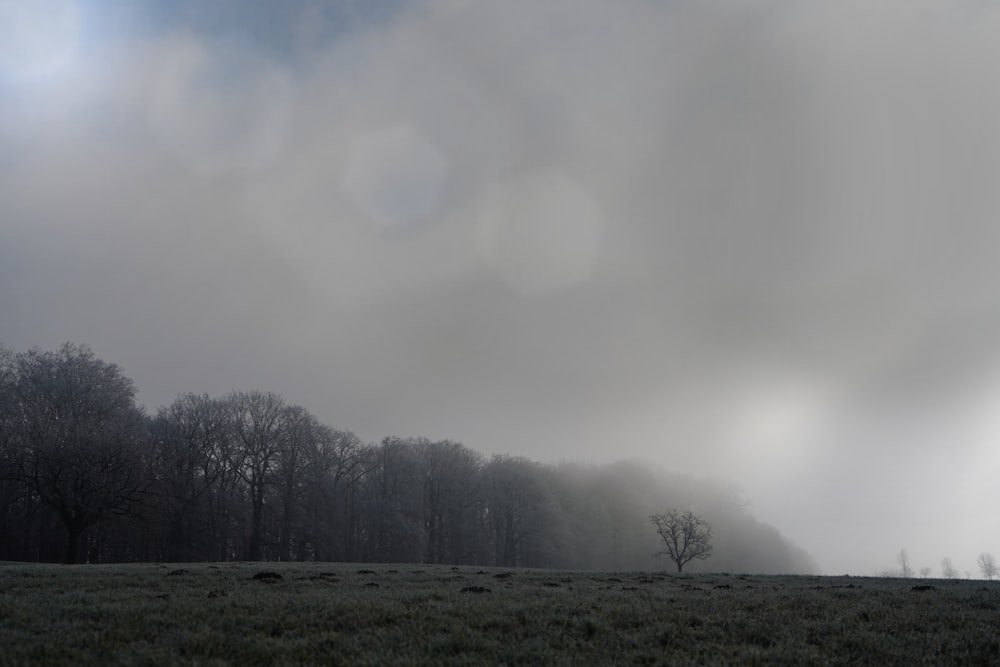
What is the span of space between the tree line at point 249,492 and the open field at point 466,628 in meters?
53.2

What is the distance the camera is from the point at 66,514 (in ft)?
199

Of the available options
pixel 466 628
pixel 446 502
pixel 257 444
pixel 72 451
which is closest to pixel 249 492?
pixel 257 444

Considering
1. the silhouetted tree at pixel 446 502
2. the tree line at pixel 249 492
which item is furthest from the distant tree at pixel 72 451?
the silhouetted tree at pixel 446 502

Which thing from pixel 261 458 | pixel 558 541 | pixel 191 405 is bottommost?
pixel 558 541

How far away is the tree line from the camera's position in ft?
211

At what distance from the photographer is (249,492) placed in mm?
92562

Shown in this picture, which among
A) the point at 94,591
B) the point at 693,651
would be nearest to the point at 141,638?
the point at 94,591

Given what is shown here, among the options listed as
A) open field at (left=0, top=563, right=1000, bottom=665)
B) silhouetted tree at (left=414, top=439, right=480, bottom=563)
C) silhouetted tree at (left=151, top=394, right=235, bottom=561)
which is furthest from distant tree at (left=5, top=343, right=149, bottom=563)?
silhouetted tree at (left=414, top=439, right=480, bottom=563)

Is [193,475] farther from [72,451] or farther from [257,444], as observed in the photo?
[72,451]

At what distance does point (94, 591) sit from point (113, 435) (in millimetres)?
56438

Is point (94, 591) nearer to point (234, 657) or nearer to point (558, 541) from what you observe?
point (234, 657)

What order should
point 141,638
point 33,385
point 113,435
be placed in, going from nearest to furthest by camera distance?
point 141,638 → point 113,435 → point 33,385

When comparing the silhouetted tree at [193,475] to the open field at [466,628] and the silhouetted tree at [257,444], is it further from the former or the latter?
the open field at [466,628]

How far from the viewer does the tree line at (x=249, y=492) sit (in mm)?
64312
